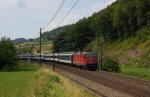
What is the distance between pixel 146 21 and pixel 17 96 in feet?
307

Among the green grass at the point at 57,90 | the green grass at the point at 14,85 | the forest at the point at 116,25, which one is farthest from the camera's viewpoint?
the forest at the point at 116,25

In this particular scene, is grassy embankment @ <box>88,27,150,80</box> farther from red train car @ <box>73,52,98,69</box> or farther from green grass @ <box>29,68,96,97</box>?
green grass @ <box>29,68,96,97</box>

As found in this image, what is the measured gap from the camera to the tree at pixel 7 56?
3539 inches

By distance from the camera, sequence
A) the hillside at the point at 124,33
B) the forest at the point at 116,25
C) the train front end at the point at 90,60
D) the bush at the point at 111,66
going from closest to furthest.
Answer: the bush at the point at 111,66, the train front end at the point at 90,60, the hillside at the point at 124,33, the forest at the point at 116,25

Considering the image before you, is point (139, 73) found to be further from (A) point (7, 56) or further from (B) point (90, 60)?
(A) point (7, 56)

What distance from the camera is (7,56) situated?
91812 millimetres

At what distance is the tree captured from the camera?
8989 cm

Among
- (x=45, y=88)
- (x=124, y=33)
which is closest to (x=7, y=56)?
(x=124, y=33)

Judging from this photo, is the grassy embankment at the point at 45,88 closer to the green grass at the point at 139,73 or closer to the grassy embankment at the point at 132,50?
the green grass at the point at 139,73

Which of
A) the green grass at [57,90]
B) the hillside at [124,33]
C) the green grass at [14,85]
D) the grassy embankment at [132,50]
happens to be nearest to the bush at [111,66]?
the green grass at [14,85]

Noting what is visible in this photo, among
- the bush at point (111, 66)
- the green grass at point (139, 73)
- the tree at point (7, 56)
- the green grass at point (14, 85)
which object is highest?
the tree at point (7, 56)

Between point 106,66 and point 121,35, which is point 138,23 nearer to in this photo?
point 121,35

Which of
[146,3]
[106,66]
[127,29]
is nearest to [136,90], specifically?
[106,66]

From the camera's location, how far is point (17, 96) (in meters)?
27.5
